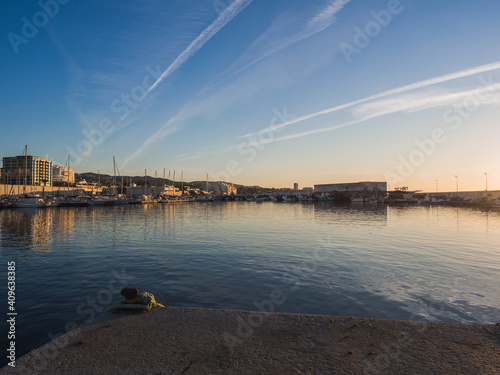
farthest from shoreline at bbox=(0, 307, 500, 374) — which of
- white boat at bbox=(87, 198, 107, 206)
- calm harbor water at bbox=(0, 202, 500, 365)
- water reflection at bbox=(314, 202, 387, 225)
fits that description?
white boat at bbox=(87, 198, 107, 206)

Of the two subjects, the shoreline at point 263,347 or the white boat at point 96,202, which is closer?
the shoreline at point 263,347

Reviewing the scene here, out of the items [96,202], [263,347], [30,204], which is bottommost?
[263,347]

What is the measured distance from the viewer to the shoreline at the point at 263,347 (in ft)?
16.5

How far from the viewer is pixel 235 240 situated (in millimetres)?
24469

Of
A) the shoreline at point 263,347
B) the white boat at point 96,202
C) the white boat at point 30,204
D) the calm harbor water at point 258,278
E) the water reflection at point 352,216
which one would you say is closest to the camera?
the shoreline at point 263,347

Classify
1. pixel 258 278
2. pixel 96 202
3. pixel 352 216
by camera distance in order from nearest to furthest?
pixel 258 278 → pixel 352 216 → pixel 96 202

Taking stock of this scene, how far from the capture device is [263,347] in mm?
5777

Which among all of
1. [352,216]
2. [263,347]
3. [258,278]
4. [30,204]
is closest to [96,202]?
[30,204]

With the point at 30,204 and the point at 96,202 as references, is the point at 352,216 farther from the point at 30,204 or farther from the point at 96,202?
the point at 96,202

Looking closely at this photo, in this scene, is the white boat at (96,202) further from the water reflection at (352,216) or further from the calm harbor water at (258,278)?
the calm harbor water at (258,278)

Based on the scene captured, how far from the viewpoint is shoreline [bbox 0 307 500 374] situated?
198 inches

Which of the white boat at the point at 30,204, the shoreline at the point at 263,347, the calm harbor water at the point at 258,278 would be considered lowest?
the calm harbor water at the point at 258,278

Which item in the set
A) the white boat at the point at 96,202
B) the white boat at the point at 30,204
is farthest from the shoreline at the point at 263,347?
the white boat at the point at 96,202

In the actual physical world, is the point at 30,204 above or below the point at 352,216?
above
